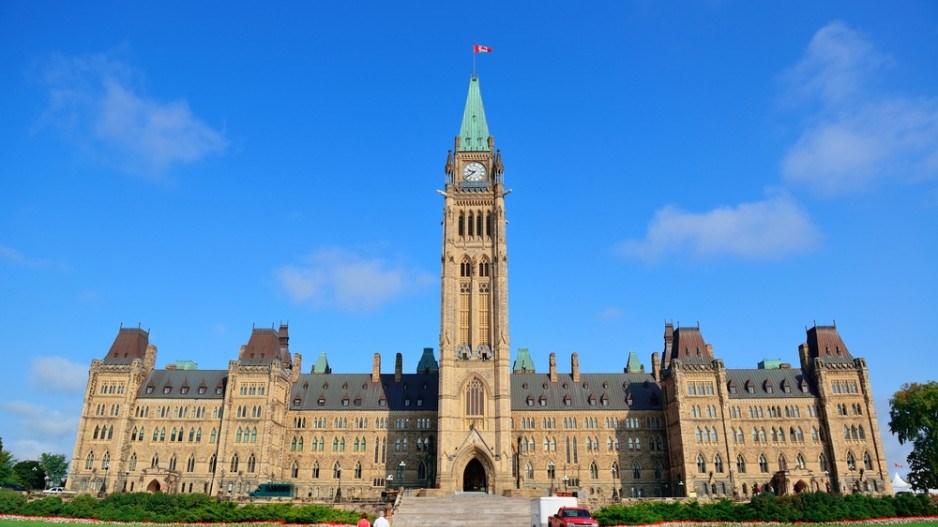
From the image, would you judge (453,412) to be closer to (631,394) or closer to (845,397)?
(631,394)

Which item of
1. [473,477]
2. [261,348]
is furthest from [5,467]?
[473,477]

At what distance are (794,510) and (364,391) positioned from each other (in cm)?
6501

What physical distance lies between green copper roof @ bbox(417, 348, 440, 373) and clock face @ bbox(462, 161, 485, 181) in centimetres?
3049

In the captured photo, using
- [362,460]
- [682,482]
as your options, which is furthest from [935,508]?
[362,460]

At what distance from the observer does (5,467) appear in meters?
101

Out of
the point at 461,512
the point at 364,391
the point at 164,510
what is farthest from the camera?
the point at 364,391

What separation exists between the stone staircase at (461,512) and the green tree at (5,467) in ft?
233

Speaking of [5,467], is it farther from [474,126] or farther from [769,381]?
[769,381]

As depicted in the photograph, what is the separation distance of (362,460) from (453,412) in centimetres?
1894

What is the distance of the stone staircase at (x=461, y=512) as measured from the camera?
50.7m

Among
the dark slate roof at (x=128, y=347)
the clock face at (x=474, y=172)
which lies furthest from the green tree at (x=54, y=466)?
the clock face at (x=474, y=172)

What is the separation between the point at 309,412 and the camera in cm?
9525

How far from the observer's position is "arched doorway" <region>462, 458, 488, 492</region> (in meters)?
85.3

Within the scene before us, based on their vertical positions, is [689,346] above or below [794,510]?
above
